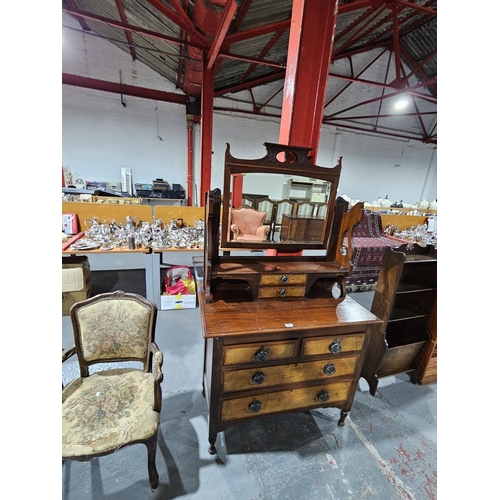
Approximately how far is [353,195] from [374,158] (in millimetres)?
1589

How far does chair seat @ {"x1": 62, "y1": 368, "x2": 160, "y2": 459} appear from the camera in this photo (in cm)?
107

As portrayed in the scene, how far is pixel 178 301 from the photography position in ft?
10.0

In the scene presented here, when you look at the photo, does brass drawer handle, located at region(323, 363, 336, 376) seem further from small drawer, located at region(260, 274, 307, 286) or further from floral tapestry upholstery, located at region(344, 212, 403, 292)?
floral tapestry upholstery, located at region(344, 212, 403, 292)

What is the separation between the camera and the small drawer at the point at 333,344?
1.37 metres

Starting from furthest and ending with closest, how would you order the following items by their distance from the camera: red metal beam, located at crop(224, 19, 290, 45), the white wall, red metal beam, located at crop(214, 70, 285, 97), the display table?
red metal beam, located at crop(214, 70, 285, 97) < the white wall < red metal beam, located at crop(224, 19, 290, 45) < the display table

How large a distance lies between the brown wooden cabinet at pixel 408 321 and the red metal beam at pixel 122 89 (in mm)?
6865

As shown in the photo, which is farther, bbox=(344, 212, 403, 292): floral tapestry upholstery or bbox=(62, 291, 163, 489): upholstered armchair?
bbox=(344, 212, 403, 292): floral tapestry upholstery

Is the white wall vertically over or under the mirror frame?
over

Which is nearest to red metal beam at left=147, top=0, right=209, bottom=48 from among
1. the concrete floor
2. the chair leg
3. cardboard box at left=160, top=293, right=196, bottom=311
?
cardboard box at left=160, top=293, right=196, bottom=311

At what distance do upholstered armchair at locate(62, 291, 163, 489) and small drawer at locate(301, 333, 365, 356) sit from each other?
826 millimetres

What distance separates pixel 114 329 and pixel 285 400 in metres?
1.13

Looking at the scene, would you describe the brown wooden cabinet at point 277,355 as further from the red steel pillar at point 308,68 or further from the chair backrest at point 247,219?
the red steel pillar at point 308,68

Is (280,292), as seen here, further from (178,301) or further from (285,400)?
(178,301)
